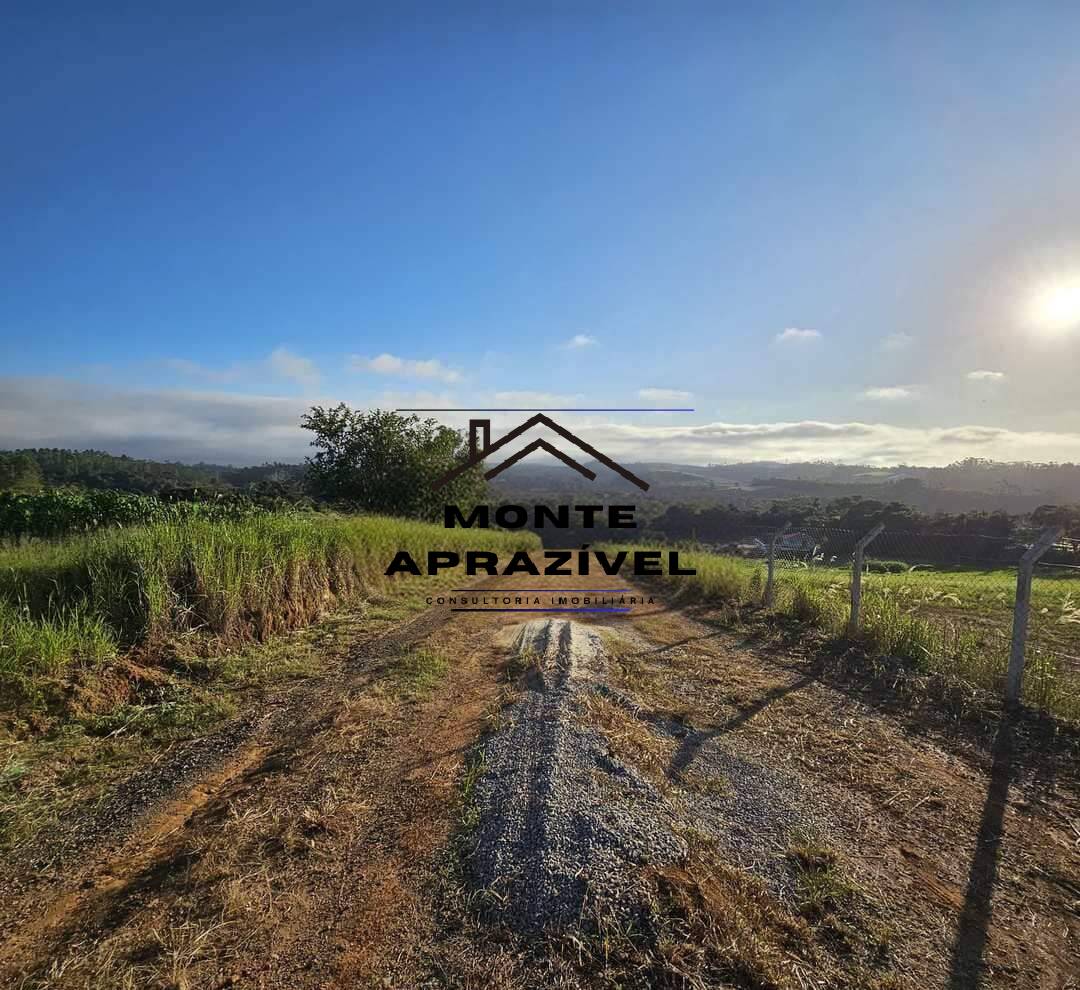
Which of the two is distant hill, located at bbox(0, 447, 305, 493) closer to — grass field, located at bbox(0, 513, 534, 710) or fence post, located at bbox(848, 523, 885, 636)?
grass field, located at bbox(0, 513, 534, 710)

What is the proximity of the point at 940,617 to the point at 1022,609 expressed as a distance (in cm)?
427

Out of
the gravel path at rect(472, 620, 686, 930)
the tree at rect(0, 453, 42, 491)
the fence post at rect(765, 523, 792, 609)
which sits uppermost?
the tree at rect(0, 453, 42, 491)

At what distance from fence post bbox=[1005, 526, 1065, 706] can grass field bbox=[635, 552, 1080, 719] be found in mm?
128

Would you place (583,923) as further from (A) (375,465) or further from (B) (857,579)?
(A) (375,465)

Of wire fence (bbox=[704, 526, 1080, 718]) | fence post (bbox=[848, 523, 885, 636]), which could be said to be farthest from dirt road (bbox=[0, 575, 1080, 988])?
fence post (bbox=[848, 523, 885, 636])

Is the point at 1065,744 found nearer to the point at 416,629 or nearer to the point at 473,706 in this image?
the point at 473,706

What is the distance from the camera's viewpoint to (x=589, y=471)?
11.5m

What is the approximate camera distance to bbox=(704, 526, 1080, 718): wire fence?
178 inches

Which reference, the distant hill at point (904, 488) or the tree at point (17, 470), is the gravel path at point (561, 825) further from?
the distant hill at point (904, 488)

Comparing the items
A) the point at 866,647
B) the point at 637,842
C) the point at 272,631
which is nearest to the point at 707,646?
the point at 866,647

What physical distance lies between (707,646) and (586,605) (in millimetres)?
3279

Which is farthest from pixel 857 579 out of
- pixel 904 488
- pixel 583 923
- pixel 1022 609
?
pixel 904 488

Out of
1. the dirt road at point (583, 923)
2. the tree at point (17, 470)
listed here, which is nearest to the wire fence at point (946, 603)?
the dirt road at point (583, 923)

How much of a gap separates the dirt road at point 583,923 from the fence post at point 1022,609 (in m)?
0.57
